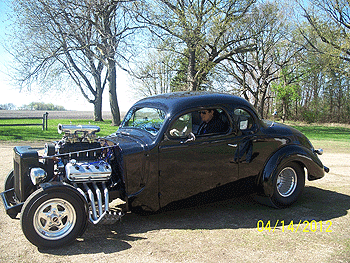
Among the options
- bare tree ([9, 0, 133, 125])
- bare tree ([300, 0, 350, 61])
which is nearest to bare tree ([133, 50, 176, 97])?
bare tree ([9, 0, 133, 125])

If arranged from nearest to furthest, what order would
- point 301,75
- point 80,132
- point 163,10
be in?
point 80,132
point 163,10
point 301,75

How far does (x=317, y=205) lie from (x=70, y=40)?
19.1m

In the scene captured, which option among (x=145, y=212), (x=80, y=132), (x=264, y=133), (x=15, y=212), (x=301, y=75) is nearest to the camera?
(x=15, y=212)

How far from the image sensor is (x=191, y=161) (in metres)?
4.45

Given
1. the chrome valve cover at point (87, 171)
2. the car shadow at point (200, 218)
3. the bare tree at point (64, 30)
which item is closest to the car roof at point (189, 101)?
the chrome valve cover at point (87, 171)

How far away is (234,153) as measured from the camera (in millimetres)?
4785

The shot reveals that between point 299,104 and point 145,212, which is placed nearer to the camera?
point 145,212

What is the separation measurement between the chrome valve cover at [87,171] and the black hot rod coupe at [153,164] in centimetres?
1

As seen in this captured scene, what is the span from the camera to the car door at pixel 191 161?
169 inches

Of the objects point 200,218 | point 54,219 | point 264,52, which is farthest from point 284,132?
point 264,52

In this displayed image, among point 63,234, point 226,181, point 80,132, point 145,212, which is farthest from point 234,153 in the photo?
point 63,234

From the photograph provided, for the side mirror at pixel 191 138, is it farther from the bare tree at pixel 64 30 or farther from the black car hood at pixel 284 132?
the bare tree at pixel 64 30

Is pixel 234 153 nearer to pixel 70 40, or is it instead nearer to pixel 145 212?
pixel 145 212
